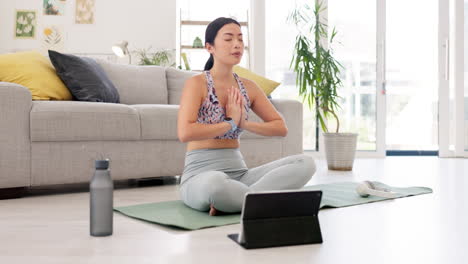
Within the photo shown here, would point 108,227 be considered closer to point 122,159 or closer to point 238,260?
point 238,260

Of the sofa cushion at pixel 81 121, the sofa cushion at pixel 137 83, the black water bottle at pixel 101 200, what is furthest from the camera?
the sofa cushion at pixel 137 83

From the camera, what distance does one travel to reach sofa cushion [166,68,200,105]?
3.84 meters

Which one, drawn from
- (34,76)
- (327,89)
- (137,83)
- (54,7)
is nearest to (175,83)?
(137,83)

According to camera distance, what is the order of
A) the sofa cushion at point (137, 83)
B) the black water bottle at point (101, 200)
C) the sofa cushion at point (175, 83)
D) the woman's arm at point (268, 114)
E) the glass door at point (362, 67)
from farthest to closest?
the glass door at point (362, 67) → the sofa cushion at point (175, 83) → the sofa cushion at point (137, 83) → the woman's arm at point (268, 114) → the black water bottle at point (101, 200)

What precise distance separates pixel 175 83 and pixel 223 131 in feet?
7.03

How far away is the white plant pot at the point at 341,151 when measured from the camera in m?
4.25

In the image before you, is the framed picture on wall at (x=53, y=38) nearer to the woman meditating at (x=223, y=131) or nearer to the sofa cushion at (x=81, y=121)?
the sofa cushion at (x=81, y=121)

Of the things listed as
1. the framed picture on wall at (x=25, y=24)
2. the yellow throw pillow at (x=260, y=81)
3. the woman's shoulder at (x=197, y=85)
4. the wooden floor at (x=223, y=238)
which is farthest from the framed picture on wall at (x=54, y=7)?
the woman's shoulder at (x=197, y=85)

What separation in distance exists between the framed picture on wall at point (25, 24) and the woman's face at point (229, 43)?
15.0 feet

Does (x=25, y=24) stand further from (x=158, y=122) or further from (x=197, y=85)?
(x=197, y=85)

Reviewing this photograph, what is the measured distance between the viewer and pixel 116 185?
307 cm

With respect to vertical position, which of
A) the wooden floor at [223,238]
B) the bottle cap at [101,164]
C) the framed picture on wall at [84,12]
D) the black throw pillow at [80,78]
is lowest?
the wooden floor at [223,238]

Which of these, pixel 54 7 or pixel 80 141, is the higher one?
pixel 54 7

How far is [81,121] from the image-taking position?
103 inches
